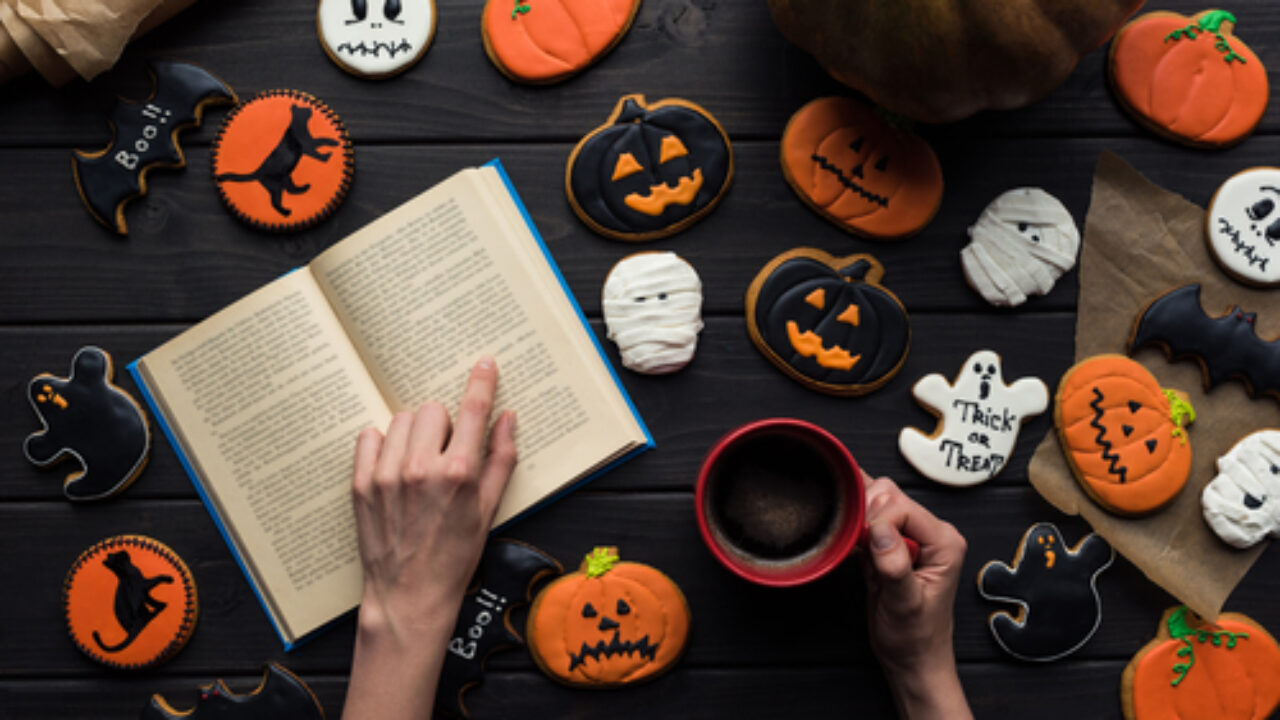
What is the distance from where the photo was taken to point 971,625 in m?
0.94

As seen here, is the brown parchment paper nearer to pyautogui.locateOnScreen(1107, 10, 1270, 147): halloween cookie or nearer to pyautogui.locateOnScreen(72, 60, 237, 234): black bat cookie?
pyautogui.locateOnScreen(1107, 10, 1270, 147): halloween cookie

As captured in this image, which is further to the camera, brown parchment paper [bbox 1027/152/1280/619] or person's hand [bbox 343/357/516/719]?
brown parchment paper [bbox 1027/152/1280/619]

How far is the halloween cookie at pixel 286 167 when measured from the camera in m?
0.92

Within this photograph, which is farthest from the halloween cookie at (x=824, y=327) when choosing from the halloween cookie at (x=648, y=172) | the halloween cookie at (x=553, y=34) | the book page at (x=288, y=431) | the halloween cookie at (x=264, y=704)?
the halloween cookie at (x=264, y=704)

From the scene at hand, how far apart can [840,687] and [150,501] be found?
0.85 m

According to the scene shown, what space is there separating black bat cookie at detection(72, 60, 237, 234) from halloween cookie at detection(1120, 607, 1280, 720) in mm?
1297

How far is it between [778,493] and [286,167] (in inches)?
26.6

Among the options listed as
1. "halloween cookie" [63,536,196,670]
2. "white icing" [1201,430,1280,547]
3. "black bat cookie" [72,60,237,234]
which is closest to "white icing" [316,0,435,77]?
"black bat cookie" [72,60,237,234]

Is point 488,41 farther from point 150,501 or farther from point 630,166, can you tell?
point 150,501

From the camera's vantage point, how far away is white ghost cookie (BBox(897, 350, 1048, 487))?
3.01 ft

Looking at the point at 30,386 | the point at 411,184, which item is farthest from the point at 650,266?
the point at 30,386

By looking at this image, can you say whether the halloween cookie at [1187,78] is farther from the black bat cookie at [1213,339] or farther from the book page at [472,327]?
the book page at [472,327]

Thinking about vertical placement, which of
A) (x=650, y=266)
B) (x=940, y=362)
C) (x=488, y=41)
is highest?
(x=488, y=41)

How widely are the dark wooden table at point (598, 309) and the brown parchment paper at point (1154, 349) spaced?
25mm
